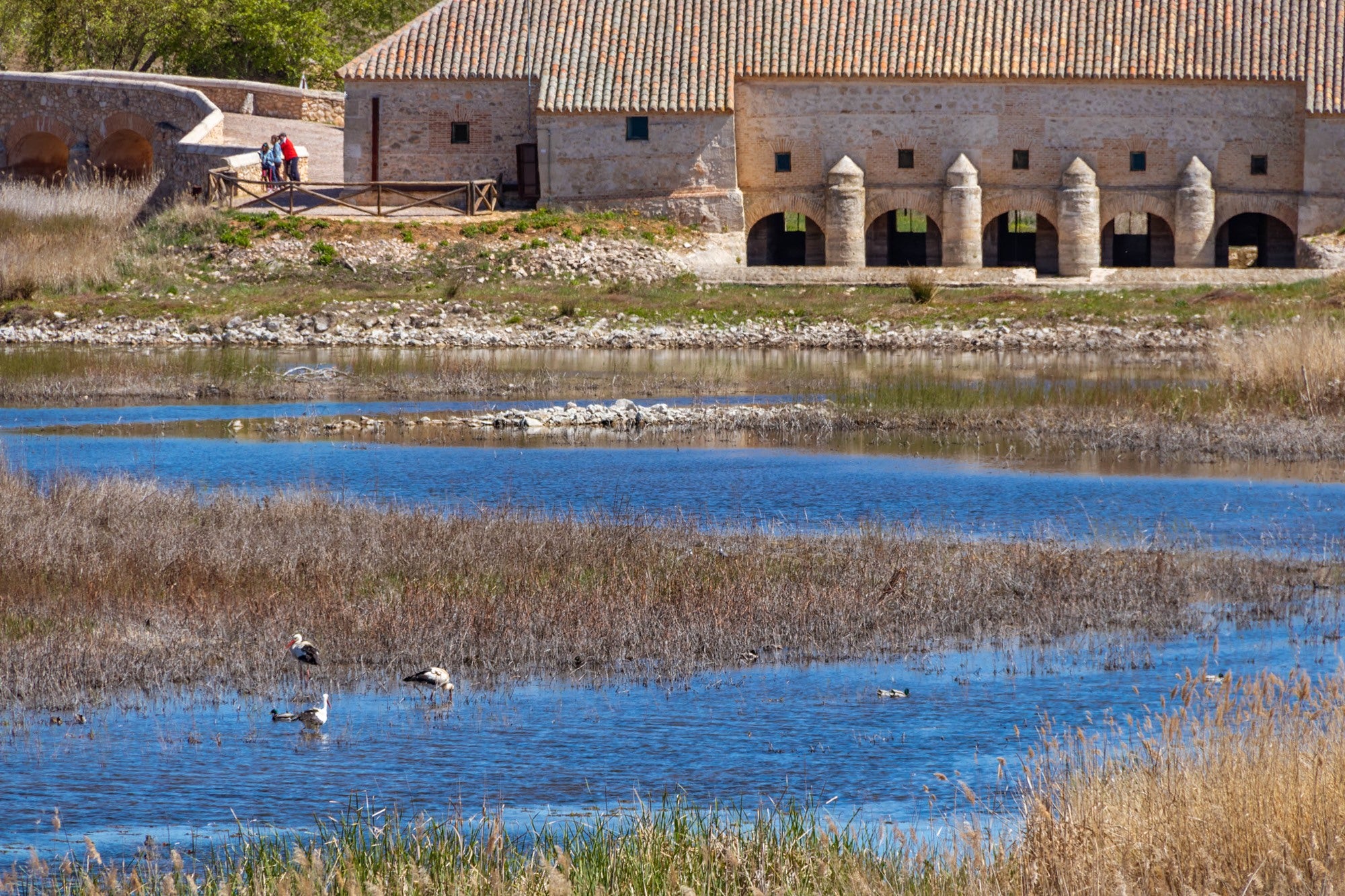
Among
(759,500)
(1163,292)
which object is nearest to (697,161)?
(1163,292)

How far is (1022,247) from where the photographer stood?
1806 inches

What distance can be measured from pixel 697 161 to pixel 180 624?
3260 cm

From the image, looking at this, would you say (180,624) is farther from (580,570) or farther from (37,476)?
(37,476)

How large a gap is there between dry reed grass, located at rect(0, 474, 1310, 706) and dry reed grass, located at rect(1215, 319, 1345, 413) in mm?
8302

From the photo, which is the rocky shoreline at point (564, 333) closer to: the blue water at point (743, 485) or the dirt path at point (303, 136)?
the dirt path at point (303, 136)

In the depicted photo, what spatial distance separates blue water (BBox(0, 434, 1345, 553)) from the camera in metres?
15.2

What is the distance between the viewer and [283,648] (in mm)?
10117

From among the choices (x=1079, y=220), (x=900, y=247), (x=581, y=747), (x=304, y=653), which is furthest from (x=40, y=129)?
(x=581, y=747)

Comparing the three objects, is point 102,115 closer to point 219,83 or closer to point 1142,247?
point 219,83

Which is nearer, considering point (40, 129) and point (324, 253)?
point (324, 253)

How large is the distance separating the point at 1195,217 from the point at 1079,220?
109 inches

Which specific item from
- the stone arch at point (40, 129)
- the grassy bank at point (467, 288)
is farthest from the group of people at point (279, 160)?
the stone arch at point (40, 129)

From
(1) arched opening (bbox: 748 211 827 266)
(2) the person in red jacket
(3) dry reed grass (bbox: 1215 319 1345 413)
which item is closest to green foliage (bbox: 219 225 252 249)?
(2) the person in red jacket

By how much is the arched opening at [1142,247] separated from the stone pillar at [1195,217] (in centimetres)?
33
